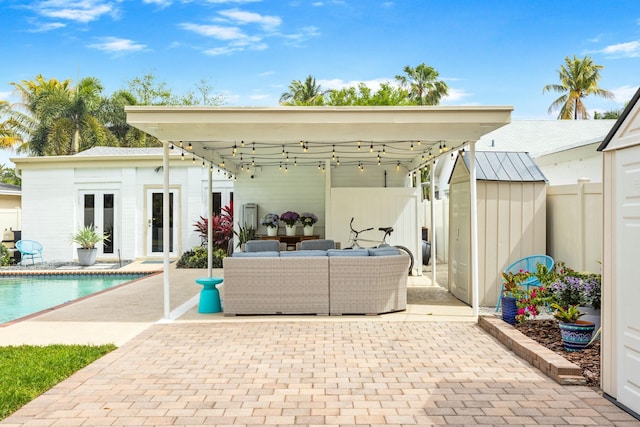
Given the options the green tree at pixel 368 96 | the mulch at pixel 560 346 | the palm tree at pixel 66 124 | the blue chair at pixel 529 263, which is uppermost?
the green tree at pixel 368 96

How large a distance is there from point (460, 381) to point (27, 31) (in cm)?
3495

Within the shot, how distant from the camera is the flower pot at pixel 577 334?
4855 millimetres

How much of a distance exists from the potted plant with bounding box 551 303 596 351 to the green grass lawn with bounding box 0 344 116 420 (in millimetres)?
4308

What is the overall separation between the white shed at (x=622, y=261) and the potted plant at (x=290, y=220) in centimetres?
844

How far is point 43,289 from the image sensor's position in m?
11.0

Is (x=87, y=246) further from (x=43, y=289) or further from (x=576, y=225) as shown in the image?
(x=576, y=225)

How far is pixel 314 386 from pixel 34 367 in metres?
2.42

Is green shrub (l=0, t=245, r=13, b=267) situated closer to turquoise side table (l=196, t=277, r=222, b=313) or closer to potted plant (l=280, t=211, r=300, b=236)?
potted plant (l=280, t=211, r=300, b=236)

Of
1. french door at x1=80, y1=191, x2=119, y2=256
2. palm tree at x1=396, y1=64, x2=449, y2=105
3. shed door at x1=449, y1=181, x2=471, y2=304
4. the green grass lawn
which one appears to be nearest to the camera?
the green grass lawn

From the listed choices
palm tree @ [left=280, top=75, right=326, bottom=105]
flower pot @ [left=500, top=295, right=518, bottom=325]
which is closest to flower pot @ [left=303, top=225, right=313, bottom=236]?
flower pot @ [left=500, top=295, right=518, bottom=325]

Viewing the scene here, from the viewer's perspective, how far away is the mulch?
4.38 metres

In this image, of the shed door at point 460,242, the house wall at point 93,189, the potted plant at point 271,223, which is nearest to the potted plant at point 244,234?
the potted plant at point 271,223

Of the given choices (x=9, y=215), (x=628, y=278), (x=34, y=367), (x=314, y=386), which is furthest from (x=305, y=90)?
(x=628, y=278)

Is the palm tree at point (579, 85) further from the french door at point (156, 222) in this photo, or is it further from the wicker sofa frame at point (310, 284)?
the wicker sofa frame at point (310, 284)
